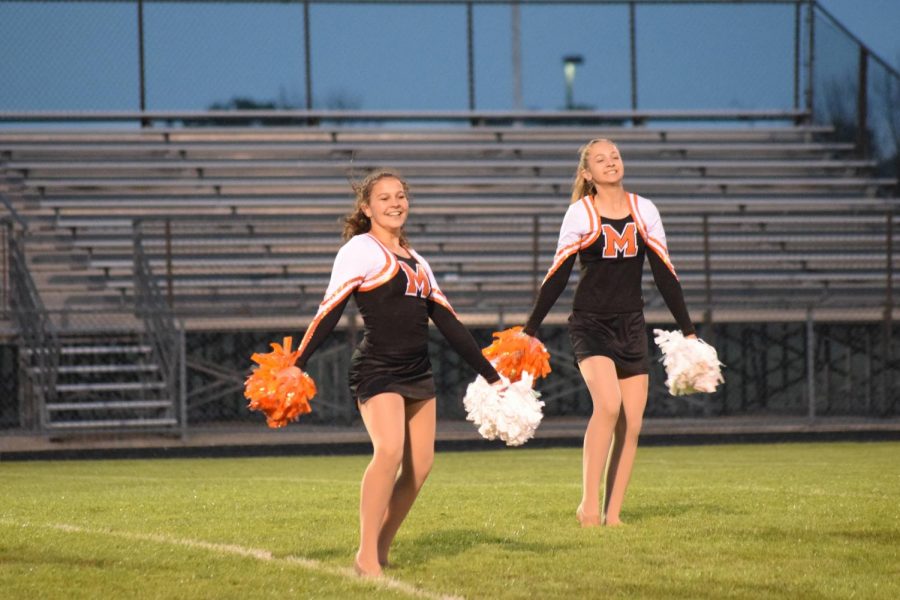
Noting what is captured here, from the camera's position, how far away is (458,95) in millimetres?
22188

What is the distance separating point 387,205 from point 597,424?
1943 mm

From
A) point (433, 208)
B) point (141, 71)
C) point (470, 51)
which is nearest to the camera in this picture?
point (433, 208)

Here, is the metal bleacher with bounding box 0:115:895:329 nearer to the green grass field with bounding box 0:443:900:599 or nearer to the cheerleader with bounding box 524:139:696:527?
the green grass field with bounding box 0:443:900:599

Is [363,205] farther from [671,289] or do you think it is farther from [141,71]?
[141,71]

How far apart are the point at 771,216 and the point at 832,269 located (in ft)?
3.46

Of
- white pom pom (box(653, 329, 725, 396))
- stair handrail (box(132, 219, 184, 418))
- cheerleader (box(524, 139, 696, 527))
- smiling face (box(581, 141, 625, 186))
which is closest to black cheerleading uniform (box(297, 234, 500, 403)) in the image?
cheerleader (box(524, 139, 696, 527))

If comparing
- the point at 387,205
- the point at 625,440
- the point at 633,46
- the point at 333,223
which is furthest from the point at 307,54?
the point at 387,205

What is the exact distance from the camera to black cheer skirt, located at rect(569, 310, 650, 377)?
7477 millimetres

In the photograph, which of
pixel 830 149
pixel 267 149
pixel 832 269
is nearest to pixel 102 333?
pixel 267 149

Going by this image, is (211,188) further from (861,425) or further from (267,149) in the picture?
(861,425)

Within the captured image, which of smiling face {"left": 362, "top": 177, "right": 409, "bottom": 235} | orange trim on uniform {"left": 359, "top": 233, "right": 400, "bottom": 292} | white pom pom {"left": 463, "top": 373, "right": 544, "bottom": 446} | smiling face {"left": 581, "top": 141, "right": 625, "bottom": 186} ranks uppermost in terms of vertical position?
smiling face {"left": 581, "top": 141, "right": 625, "bottom": 186}

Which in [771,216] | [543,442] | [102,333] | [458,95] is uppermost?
[458,95]

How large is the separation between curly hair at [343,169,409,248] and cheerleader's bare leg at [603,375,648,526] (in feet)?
5.98

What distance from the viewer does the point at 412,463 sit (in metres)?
6.18
